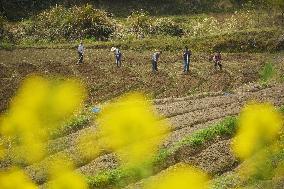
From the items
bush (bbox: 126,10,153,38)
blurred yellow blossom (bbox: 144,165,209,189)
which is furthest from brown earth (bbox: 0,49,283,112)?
blurred yellow blossom (bbox: 144,165,209,189)

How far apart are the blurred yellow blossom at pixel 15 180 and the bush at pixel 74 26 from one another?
97.1ft

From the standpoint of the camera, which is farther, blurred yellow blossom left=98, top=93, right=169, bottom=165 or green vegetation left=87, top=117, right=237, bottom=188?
blurred yellow blossom left=98, top=93, right=169, bottom=165

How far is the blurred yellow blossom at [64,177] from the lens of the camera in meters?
23.2

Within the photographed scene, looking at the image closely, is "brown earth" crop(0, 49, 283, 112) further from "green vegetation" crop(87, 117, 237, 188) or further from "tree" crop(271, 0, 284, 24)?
"tree" crop(271, 0, 284, 24)

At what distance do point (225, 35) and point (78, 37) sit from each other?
12901 mm

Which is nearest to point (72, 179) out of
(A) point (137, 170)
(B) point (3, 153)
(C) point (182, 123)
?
(A) point (137, 170)

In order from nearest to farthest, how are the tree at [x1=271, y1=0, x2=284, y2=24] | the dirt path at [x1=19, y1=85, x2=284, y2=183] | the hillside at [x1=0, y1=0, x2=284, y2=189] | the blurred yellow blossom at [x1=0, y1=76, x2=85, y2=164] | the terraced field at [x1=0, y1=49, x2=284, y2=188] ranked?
1. the blurred yellow blossom at [x1=0, y1=76, x2=85, y2=164]
2. the hillside at [x1=0, y1=0, x2=284, y2=189]
3. the dirt path at [x1=19, y1=85, x2=284, y2=183]
4. the terraced field at [x1=0, y1=49, x2=284, y2=188]
5. the tree at [x1=271, y1=0, x2=284, y2=24]

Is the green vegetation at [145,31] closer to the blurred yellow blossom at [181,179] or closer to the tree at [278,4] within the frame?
the tree at [278,4]

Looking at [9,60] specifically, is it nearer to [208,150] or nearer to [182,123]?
[182,123]

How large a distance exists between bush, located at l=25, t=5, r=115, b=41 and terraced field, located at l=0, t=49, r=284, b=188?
16.3 feet

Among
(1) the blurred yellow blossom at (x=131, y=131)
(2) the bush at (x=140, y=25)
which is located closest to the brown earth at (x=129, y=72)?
(2) the bush at (x=140, y=25)

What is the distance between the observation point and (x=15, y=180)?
2480 centimetres

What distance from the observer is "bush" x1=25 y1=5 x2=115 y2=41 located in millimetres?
55000

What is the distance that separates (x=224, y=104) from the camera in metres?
35.8
